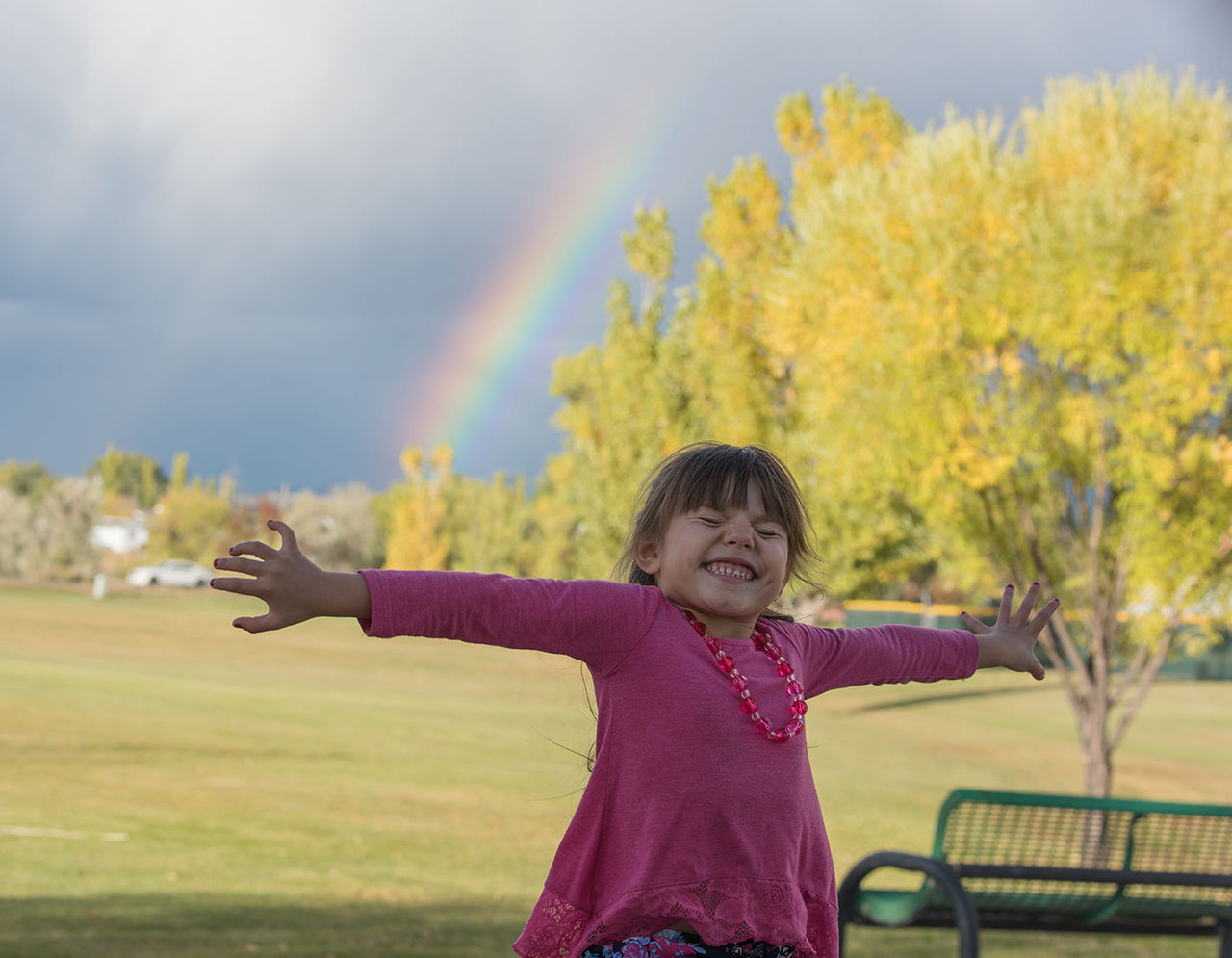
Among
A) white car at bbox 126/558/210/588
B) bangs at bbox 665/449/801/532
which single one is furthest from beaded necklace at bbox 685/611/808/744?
white car at bbox 126/558/210/588

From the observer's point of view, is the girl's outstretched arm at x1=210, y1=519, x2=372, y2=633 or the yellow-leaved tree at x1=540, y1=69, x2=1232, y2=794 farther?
the yellow-leaved tree at x1=540, y1=69, x2=1232, y2=794

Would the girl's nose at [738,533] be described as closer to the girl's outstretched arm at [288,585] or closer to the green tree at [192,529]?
the girl's outstretched arm at [288,585]

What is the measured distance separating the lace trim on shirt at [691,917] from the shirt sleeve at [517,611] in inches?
16.7

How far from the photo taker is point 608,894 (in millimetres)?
2549

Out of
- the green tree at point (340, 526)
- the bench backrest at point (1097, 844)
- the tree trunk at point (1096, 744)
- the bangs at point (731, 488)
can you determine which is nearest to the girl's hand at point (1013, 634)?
the bangs at point (731, 488)

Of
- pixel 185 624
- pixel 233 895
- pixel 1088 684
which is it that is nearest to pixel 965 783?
pixel 1088 684

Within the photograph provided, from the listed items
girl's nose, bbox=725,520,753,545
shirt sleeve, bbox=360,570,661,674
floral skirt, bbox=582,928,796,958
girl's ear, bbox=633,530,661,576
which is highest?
girl's nose, bbox=725,520,753,545

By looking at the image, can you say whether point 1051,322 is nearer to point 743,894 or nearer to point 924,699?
point 743,894

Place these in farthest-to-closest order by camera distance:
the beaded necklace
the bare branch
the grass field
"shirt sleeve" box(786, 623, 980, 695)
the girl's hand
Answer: the bare branch → the grass field → the girl's hand → "shirt sleeve" box(786, 623, 980, 695) → the beaded necklace

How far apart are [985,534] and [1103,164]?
346 cm

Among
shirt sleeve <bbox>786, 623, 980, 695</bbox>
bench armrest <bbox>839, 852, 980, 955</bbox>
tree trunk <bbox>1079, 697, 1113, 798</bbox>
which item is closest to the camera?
shirt sleeve <bbox>786, 623, 980, 695</bbox>

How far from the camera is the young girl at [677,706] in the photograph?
7.93 feet

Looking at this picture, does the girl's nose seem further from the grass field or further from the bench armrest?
the bench armrest

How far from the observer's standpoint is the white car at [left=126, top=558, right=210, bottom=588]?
67562mm
